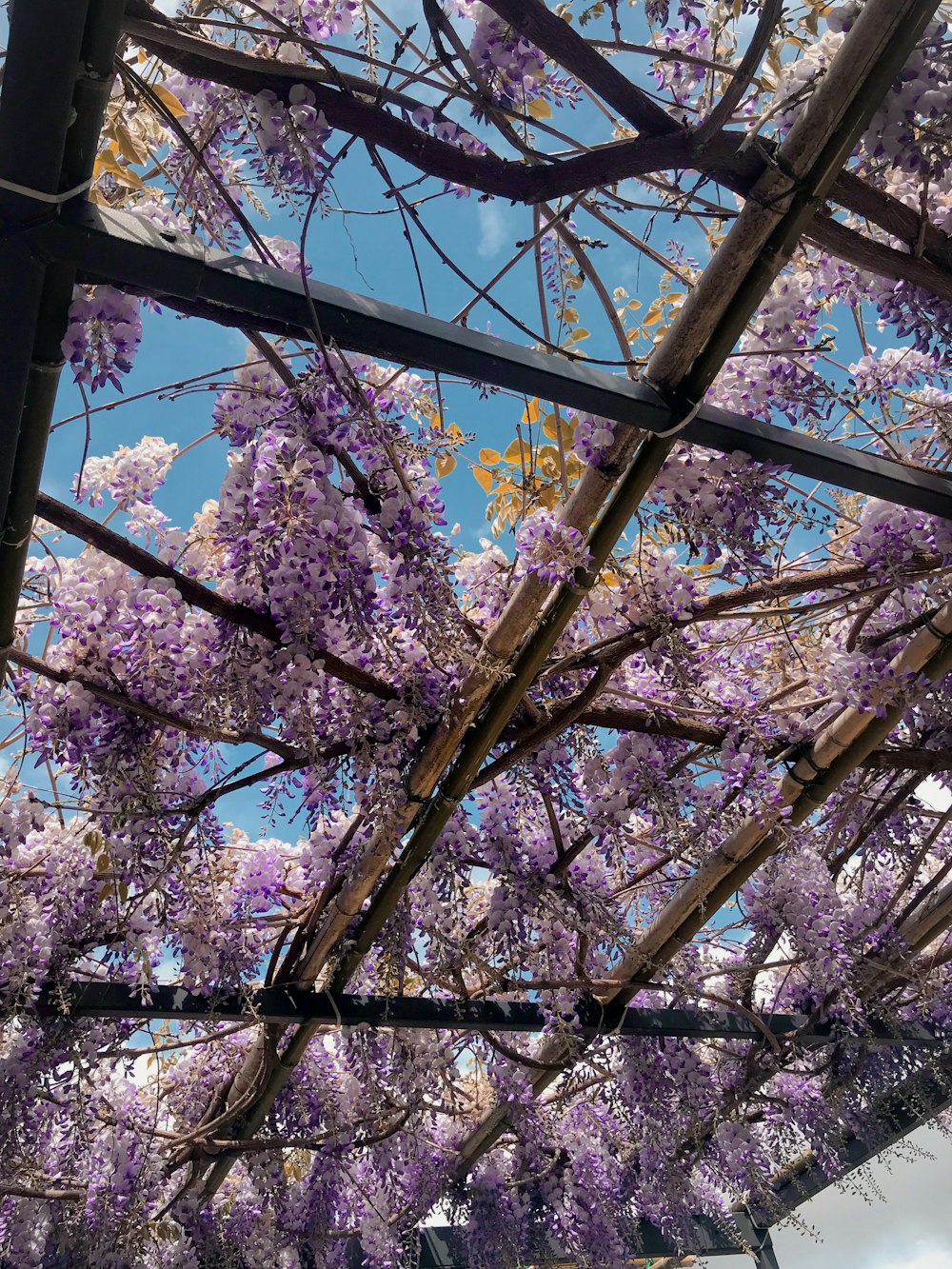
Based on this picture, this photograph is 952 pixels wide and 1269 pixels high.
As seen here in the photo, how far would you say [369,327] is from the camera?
1.37 m

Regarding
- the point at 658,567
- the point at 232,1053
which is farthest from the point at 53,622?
the point at 232,1053

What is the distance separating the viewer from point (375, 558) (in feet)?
6.76

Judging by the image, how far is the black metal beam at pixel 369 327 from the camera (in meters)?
1.23

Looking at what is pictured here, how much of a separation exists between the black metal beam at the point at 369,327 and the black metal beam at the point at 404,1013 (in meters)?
1.71

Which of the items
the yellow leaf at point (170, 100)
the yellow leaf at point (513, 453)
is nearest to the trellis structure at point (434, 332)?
the yellow leaf at point (170, 100)

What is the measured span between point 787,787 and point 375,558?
1313 millimetres

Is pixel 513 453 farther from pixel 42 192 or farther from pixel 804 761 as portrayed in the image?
pixel 42 192

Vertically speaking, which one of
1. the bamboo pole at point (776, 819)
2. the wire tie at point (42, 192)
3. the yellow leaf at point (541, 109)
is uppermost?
the yellow leaf at point (541, 109)

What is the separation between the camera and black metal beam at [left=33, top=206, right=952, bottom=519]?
4.04ft

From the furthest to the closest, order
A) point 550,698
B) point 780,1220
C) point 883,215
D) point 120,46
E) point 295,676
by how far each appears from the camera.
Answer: point 780,1220
point 550,698
point 295,676
point 883,215
point 120,46

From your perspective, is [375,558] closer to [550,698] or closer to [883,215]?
[550,698]

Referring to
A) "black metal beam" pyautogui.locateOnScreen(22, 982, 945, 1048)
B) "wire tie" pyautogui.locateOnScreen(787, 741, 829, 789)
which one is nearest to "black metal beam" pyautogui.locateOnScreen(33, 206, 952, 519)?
"wire tie" pyautogui.locateOnScreen(787, 741, 829, 789)

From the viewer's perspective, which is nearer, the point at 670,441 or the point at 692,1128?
the point at 670,441

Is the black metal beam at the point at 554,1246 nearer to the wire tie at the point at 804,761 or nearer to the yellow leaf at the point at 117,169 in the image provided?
the wire tie at the point at 804,761
